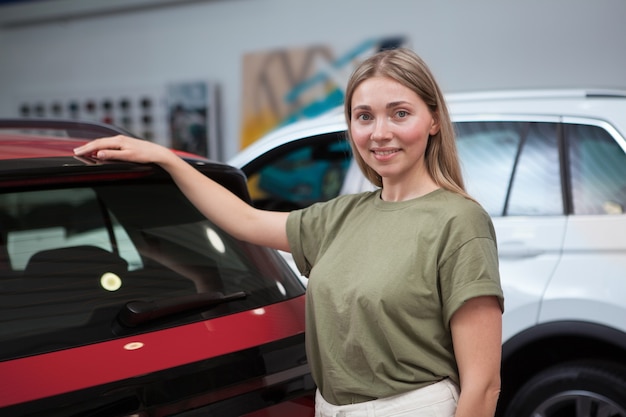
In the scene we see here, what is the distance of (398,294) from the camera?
1538 millimetres

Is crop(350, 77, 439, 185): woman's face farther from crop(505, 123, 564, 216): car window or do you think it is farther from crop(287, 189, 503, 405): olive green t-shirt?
crop(505, 123, 564, 216): car window

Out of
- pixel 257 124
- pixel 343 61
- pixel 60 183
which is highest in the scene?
pixel 60 183

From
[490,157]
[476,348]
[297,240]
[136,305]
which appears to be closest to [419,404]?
[476,348]

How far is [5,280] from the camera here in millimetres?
1614

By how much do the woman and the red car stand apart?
0.11 m

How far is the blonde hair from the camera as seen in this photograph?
1.64 meters

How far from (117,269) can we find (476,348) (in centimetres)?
77

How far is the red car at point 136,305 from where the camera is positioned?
143 centimetres

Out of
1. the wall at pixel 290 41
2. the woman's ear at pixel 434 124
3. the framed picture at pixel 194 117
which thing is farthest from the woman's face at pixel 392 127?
the framed picture at pixel 194 117

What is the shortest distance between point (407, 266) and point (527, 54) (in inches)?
213

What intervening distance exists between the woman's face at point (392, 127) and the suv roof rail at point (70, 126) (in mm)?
749

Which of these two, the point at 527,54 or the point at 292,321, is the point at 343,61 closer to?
the point at 527,54

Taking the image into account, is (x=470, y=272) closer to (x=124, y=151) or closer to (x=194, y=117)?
(x=124, y=151)

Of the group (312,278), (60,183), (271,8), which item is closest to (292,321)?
(312,278)
